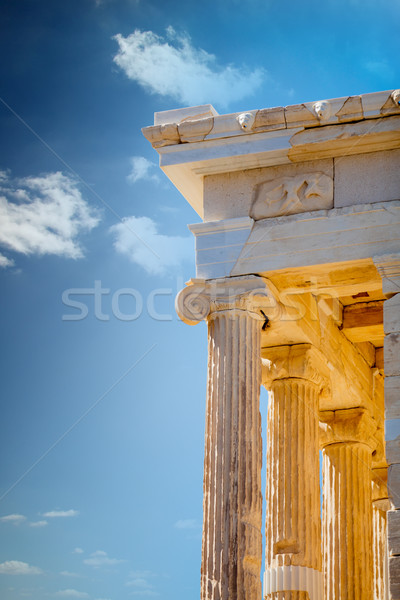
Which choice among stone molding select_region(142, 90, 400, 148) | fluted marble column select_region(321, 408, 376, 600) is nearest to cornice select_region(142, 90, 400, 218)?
stone molding select_region(142, 90, 400, 148)

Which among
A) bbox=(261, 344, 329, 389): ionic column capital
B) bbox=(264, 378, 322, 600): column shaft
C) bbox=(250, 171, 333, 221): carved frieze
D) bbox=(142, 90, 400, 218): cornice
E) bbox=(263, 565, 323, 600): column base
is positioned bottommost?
bbox=(263, 565, 323, 600): column base

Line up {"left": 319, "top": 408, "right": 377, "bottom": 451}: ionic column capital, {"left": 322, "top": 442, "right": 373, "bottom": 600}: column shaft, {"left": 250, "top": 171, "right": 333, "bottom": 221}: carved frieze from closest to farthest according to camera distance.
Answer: {"left": 250, "top": 171, "right": 333, "bottom": 221}: carved frieze
{"left": 322, "top": 442, "right": 373, "bottom": 600}: column shaft
{"left": 319, "top": 408, "right": 377, "bottom": 451}: ionic column capital

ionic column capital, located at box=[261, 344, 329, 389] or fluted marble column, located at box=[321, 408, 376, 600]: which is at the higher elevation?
ionic column capital, located at box=[261, 344, 329, 389]

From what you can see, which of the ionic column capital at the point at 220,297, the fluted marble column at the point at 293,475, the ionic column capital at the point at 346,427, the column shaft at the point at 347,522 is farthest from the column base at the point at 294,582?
the ionic column capital at the point at 220,297

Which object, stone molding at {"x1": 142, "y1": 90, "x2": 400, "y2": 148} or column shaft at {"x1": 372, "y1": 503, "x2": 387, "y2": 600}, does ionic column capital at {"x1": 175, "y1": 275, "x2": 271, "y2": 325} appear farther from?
column shaft at {"x1": 372, "y1": 503, "x2": 387, "y2": 600}

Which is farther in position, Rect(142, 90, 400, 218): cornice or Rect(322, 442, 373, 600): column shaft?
Rect(322, 442, 373, 600): column shaft

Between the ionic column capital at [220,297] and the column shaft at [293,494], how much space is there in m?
3.52

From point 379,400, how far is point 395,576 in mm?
10603

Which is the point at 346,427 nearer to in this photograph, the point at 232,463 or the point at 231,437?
the point at 231,437

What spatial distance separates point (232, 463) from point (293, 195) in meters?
5.51

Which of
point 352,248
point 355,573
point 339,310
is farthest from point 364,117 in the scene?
point 355,573

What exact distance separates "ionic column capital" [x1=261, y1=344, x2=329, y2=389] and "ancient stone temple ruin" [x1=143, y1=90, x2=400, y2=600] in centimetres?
3

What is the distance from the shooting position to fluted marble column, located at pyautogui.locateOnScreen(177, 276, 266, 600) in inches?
856

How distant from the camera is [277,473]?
1030 inches
